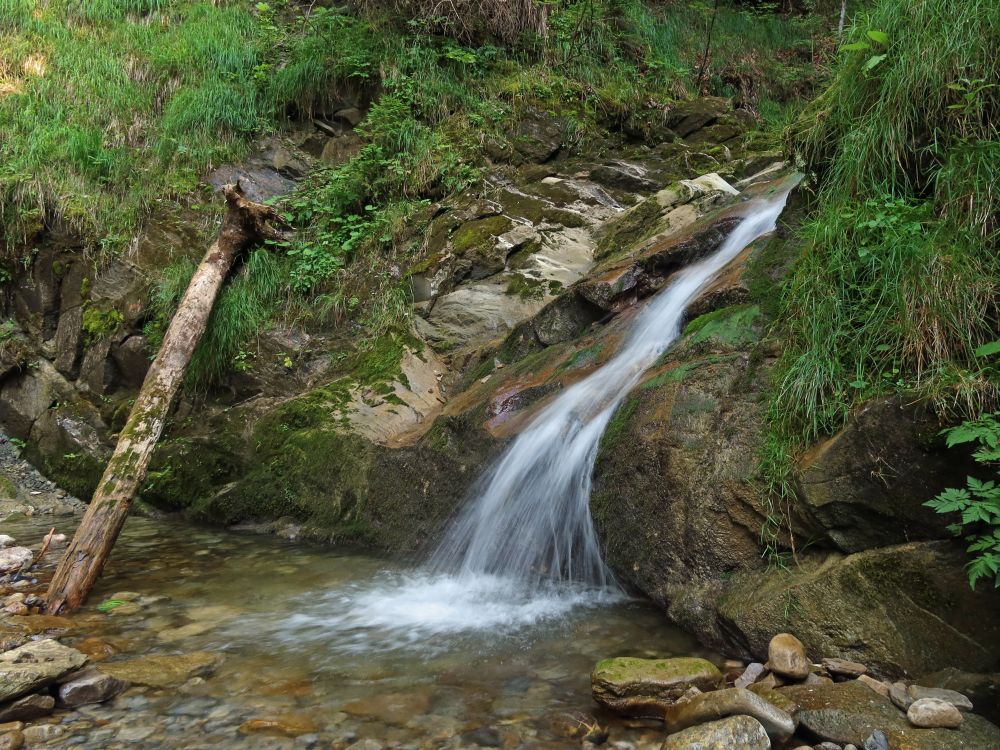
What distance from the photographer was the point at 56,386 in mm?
7016

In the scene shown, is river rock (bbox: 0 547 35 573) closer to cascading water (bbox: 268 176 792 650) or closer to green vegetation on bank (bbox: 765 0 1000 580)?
cascading water (bbox: 268 176 792 650)

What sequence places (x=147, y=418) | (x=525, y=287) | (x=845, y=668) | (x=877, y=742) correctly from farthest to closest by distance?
(x=525, y=287) < (x=147, y=418) < (x=845, y=668) < (x=877, y=742)

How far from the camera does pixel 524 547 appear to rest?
3822 millimetres

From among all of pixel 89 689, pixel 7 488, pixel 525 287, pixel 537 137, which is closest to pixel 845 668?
pixel 89 689

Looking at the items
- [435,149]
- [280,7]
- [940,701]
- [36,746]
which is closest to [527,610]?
[940,701]

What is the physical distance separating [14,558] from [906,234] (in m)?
5.20

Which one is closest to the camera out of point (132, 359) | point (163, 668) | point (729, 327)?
point (163, 668)

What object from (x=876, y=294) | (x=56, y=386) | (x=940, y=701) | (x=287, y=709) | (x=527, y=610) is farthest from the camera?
(x=56, y=386)

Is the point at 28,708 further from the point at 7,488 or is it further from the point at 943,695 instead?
the point at 7,488

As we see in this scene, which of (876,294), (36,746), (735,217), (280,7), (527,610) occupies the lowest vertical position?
(527,610)

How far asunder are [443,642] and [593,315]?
2.93 m

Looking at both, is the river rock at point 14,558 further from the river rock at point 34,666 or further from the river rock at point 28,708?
the river rock at point 28,708

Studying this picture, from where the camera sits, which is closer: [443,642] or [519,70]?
[443,642]

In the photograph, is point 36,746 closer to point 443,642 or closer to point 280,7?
point 443,642
